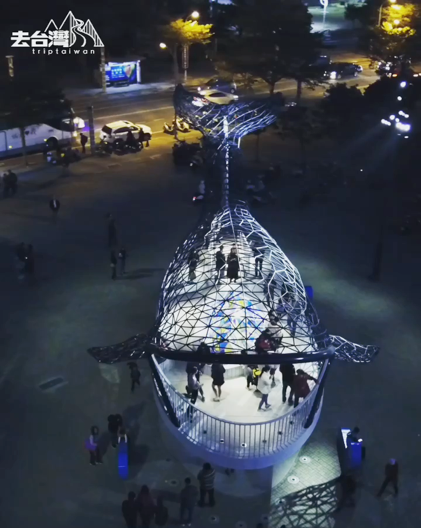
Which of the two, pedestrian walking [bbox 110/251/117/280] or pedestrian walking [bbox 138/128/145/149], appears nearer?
pedestrian walking [bbox 110/251/117/280]

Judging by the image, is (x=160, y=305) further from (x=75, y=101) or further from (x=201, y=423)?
(x=75, y=101)

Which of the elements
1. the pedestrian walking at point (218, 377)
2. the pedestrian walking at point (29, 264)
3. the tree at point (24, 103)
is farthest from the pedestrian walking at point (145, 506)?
the tree at point (24, 103)

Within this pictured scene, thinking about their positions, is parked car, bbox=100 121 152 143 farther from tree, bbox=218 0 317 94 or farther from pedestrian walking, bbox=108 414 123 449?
pedestrian walking, bbox=108 414 123 449

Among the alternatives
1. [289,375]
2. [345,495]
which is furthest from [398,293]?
[345,495]

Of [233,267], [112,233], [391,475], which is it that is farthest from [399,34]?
[391,475]

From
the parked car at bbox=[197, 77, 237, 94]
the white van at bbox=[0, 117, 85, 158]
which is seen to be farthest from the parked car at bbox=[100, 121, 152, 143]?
the parked car at bbox=[197, 77, 237, 94]
